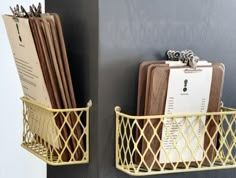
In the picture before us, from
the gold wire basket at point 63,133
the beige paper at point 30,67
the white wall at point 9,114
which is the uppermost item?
the beige paper at point 30,67

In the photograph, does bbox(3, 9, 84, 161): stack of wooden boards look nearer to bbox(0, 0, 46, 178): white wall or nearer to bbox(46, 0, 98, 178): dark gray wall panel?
bbox(46, 0, 98, 178): dark gray wall panel

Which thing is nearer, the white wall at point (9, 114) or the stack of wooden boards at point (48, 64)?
the stack of wooden boards at point (48, 64)

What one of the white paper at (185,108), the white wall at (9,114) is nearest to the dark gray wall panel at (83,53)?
the white paper at (185,108)

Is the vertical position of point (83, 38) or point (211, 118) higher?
point (83, 38)

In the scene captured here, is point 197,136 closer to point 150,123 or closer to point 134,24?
point 150,123

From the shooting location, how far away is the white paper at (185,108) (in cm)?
81

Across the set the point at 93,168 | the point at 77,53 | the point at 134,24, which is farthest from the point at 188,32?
the point at 93,168

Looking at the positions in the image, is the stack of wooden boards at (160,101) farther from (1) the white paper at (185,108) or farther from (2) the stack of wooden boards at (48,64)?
(2) the stack of wooden boards at (48,64)

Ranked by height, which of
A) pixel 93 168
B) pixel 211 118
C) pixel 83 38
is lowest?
pixel 93 168

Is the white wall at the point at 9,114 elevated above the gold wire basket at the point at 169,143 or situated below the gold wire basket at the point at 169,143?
below

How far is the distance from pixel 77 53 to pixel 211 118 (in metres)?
0.31

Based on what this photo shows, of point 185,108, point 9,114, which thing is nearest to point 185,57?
point 185,108

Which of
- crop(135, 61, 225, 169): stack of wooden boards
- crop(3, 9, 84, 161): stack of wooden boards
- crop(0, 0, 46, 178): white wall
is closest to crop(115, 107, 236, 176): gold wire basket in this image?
crop(135, 61, 225, 169): stack of wooden boards

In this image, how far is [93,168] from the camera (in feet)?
2.89
